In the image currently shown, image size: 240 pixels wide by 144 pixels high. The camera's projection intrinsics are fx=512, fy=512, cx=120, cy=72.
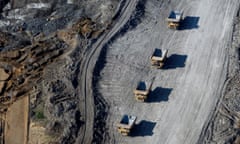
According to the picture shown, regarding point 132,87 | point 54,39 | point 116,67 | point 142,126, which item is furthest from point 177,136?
point 54,39

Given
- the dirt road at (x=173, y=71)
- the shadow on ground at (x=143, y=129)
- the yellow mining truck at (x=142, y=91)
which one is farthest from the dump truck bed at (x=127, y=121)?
the yellow mining truck at (x=142, y=91)

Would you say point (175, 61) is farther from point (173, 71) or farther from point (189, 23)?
point (189, 23)

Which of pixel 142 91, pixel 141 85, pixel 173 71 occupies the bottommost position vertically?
pixel 142 91

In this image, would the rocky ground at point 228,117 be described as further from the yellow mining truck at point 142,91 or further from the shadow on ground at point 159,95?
the yellow mining truck at point 142,91

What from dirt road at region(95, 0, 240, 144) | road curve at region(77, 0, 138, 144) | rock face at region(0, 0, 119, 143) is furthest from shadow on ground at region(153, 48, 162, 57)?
rock face at region(0, 0, 119, 143)

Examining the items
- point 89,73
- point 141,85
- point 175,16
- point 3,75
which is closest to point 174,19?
point 175,16

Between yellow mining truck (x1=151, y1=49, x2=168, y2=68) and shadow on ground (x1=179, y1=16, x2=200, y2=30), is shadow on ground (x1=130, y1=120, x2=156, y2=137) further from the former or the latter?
shadow on ground (x1=179, y1=16, x2=200, y2=30)

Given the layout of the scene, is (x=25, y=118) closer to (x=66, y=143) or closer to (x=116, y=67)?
(x=66, y=143)
